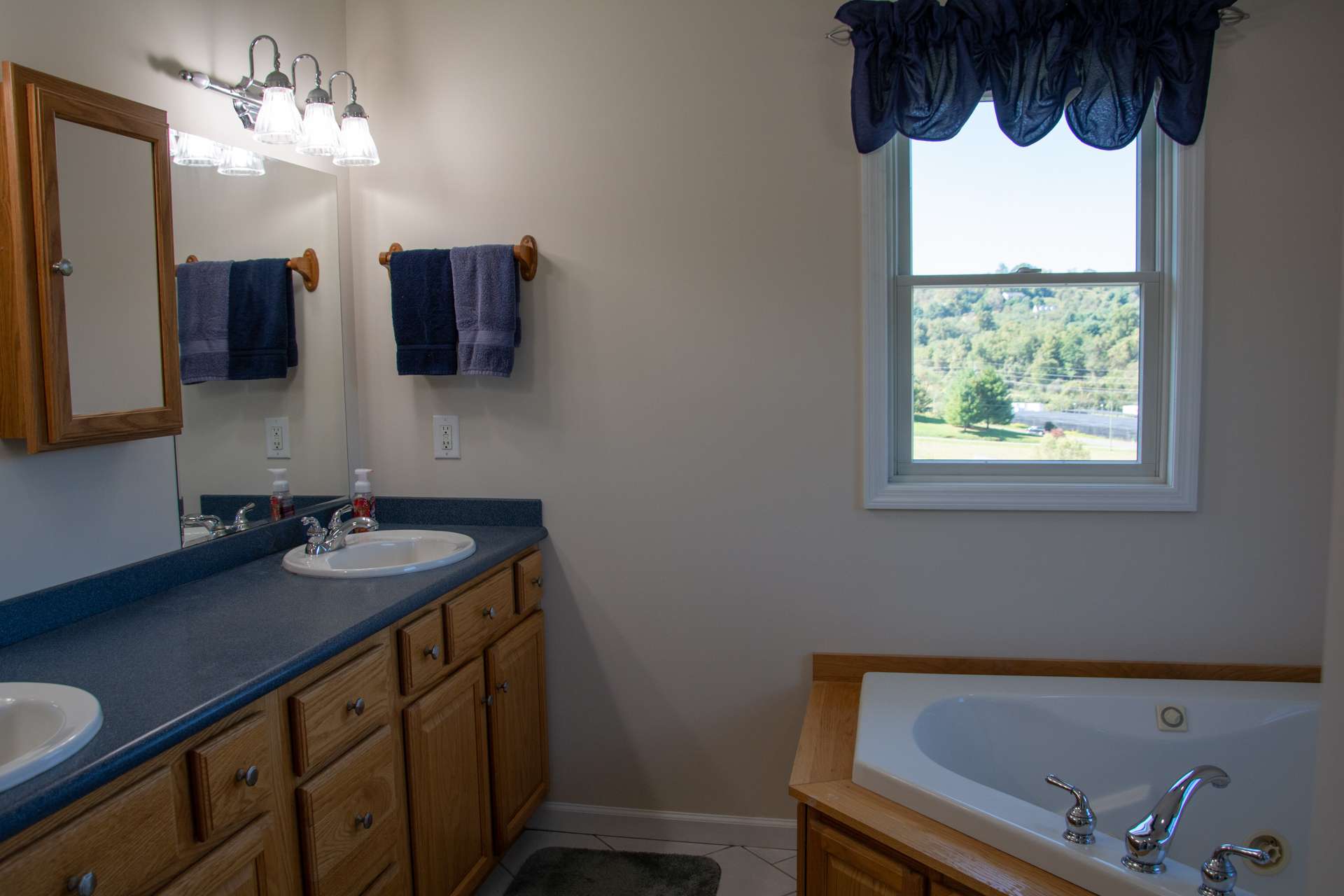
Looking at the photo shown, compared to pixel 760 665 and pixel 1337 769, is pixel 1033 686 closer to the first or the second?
pixel 760 665

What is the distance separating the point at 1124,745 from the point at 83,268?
2426 millimetres

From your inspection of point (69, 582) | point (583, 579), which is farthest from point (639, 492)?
point (69, 582)

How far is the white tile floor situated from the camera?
2.42m

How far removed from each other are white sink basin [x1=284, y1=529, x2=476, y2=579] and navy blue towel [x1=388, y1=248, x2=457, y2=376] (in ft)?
1.50

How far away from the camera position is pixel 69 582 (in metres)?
1.77

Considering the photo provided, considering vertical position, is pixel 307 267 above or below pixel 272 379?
above

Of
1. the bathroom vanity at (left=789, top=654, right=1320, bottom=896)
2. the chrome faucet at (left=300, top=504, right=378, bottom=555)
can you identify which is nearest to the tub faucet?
the bathroom vanity at (left=789, top=654, right=1320, bottom=896)

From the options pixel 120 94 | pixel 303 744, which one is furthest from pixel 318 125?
pixel 303 744

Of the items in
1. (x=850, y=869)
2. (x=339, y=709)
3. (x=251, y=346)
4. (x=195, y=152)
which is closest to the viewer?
(x=339, y=709)

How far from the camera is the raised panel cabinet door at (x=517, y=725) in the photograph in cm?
236

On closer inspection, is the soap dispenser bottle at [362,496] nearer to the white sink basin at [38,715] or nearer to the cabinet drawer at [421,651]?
the cabinet drawer at [421,651]

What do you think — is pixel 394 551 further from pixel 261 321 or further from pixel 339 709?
pixel 339 709

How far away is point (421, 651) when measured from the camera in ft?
6.48

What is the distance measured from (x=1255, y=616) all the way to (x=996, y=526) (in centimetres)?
67
